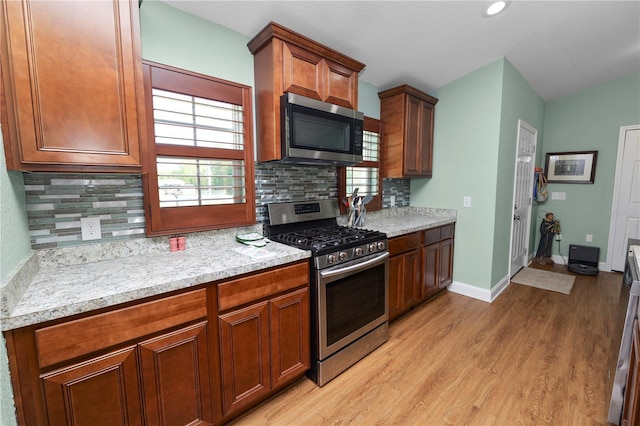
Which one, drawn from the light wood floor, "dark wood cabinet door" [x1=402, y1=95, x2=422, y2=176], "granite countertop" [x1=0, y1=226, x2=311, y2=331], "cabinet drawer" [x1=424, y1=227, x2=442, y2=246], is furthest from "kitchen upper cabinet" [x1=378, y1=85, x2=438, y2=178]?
"granite countertop" [x1=0, y1=226, x2=311, y2=331]

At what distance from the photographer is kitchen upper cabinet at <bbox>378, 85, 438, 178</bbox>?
9.53ft

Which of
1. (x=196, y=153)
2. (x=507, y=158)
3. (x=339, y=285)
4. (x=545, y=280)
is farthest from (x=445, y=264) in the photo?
(x=196, y=153)

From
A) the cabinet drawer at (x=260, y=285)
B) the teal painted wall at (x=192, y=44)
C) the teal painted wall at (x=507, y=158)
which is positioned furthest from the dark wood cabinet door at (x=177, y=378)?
the teal painted wall at (x=507, y=158)

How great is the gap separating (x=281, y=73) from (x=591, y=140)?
4781 mm

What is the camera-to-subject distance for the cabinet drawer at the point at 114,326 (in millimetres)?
933

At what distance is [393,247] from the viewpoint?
7.63 feet

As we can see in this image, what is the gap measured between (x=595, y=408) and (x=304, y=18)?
3043mm


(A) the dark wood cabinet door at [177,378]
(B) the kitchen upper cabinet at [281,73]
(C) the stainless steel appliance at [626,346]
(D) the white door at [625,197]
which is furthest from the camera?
(D) the white door at [625,197]

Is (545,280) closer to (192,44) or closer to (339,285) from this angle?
(339,285)

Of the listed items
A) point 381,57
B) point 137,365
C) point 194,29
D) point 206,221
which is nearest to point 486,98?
point 381,57

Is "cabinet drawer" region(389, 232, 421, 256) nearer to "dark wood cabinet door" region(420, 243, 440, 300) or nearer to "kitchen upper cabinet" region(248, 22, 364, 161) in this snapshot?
"dark wood cabinet door" region(420, 243, 440, 300)

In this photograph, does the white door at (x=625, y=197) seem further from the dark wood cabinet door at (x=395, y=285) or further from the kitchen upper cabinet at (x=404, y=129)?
the dark wood cabinet door at (x=395, y=285)

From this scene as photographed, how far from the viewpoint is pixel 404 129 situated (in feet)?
9.55

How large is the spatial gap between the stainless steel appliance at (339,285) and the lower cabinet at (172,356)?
0.10 meters
